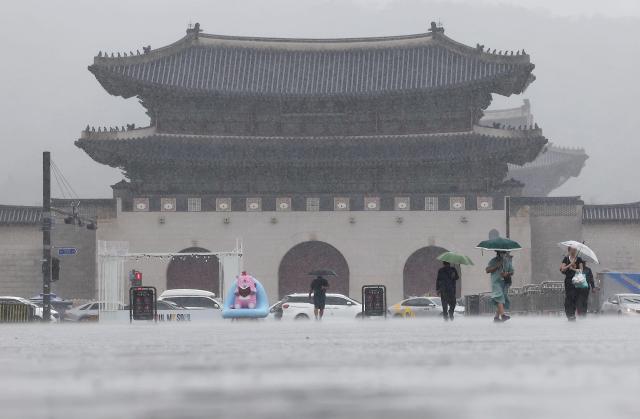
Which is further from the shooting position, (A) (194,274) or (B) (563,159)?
(B) (563,159)

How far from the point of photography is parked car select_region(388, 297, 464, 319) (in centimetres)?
3869

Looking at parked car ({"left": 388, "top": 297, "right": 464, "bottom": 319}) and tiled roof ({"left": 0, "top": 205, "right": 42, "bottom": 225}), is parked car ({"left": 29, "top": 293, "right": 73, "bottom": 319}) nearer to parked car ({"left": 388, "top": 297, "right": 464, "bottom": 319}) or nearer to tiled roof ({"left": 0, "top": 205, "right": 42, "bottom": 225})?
tiled roof ({"left": 0, "top": 205, "right": 42, "bottom": 225})

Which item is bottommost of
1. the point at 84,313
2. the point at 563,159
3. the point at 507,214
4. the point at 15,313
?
the point at 84,313

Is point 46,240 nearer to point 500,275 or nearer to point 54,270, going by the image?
point 54,270

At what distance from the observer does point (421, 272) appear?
145 feet

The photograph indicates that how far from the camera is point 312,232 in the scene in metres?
44.2

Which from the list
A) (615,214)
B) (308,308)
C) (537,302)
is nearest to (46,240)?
(308,308)

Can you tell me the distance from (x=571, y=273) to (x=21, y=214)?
2865cm

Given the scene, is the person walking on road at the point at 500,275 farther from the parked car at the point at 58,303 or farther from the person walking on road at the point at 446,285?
the parked car at the point at 58,303

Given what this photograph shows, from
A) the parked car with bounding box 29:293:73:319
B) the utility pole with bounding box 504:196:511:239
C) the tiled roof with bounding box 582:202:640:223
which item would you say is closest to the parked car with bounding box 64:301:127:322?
the parked car with bounding box 29:293:73:319

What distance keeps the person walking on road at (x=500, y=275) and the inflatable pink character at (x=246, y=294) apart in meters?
8.41

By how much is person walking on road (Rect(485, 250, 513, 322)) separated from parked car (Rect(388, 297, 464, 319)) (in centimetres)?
1737

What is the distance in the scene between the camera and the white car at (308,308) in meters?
36.4

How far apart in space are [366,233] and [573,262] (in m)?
24.4
